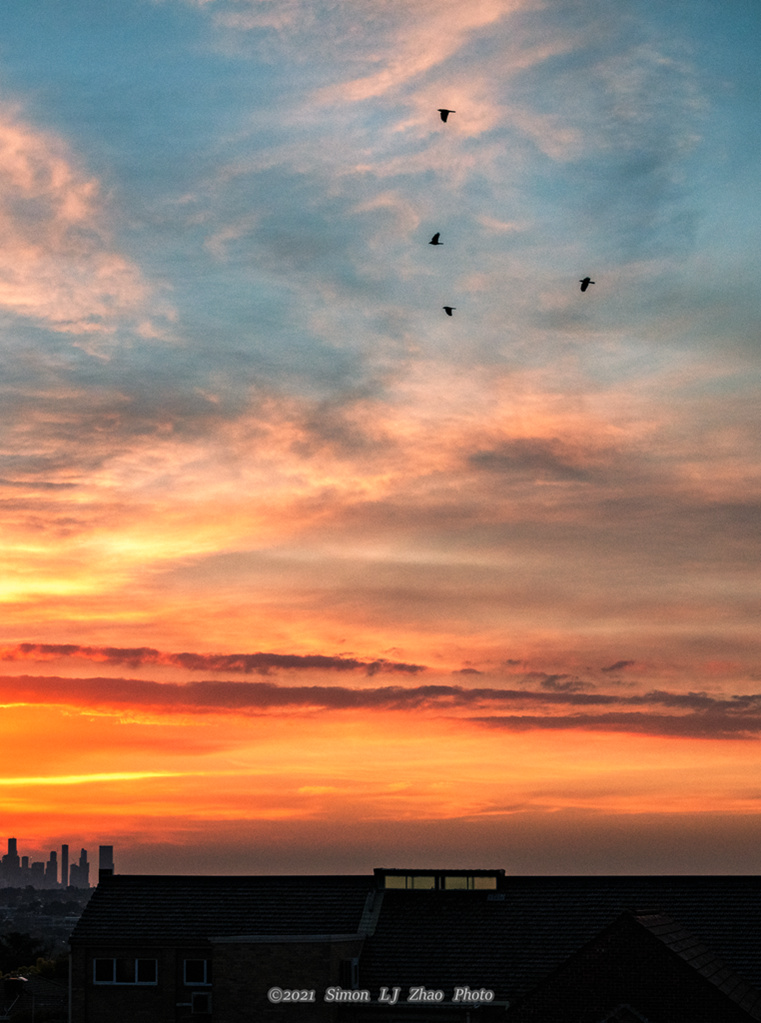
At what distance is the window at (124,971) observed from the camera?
5284cm

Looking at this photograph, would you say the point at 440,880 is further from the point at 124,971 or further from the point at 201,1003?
the point at 124,971

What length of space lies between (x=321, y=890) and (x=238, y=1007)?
9712mm

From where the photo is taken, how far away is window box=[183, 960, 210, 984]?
52.2m

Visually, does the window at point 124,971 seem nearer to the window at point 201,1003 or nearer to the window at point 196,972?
the window at point 196,972

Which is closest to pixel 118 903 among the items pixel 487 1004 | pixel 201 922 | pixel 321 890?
pixel 201 922

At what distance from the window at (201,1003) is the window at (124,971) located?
7.04ft

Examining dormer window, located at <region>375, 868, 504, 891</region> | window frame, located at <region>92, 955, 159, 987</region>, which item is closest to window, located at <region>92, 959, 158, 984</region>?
window frame, located at <region>92, 955, 159, 987</region>

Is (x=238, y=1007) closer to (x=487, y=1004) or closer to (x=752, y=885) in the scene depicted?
(x=487, y=1004)

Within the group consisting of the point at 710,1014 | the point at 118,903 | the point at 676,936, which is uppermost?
the point at 118,903

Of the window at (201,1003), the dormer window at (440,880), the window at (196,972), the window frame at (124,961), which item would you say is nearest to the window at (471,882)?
the dormer window at (440,880)

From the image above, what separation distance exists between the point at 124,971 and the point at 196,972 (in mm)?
3487

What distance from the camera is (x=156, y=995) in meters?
52.5

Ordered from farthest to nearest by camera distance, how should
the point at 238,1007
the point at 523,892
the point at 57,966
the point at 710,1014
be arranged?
1. the point at 57,966
2. the point at 523,892
3. the point at 238,1007
4. the point at 710,1014

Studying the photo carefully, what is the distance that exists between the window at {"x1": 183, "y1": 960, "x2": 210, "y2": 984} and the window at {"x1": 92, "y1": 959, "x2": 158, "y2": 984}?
4.76 ft
